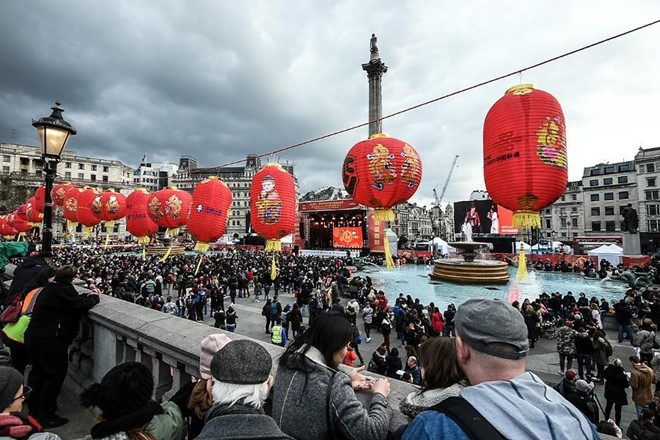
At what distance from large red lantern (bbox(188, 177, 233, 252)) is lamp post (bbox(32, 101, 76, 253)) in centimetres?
423

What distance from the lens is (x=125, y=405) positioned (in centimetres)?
156

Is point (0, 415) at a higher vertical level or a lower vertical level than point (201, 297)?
Result: higher

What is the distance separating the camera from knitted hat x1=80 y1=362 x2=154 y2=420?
1.54 m

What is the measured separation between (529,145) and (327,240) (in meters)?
40.0

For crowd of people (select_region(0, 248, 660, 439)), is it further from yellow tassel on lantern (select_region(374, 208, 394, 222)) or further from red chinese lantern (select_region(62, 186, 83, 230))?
red chinese lantern (select_region(62, 186, 83, 230))

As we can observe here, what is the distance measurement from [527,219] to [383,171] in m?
3.41

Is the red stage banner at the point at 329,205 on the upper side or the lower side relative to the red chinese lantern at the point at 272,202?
upper

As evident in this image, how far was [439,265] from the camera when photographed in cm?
2103

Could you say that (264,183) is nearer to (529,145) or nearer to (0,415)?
(529,145)

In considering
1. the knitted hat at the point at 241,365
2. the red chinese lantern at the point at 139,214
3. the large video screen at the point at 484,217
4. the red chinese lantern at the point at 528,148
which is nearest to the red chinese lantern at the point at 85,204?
the red chinese lantern at the point at 139,214

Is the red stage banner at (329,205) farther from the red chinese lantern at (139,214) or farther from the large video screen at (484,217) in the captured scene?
the red chinese lantern at (139,214)

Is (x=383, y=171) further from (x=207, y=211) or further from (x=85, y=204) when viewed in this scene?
(x=85, y=204)

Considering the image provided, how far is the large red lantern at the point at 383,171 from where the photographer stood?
768 centimetres

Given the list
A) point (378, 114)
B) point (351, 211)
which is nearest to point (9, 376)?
point (351, 211)
